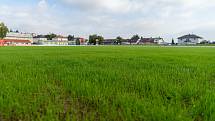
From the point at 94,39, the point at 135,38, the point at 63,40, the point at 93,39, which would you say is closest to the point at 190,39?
the point at 135,38

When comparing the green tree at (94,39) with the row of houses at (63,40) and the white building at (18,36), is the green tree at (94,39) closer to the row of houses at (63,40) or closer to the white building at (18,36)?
the row of houses at (63,40)

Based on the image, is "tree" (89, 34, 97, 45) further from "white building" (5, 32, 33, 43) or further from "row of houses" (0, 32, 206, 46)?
"white building" (5, 32, 33, 43)

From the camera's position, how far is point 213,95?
5984 millimetres

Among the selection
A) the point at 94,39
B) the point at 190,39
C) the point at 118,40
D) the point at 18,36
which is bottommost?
the point at 118,40

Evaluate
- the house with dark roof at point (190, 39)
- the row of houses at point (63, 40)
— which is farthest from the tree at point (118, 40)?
the house with dark roof at point (190, 39)

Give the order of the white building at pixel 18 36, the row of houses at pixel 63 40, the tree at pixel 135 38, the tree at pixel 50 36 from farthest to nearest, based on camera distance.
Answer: the tree at pixel 135 38 < the tree at pixel 50 36 < the white building at pixel 18 36 < the row of houses at pixel 63 40

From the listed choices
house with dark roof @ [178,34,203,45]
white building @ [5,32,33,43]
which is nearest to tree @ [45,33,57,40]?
white building @ [5,32,33,43]

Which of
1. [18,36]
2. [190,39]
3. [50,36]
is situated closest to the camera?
[18,36]

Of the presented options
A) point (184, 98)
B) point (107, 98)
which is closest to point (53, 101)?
point (107, 98)

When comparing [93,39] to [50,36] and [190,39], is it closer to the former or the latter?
[50,36]

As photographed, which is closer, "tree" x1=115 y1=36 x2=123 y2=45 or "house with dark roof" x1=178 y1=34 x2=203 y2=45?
"tree" x1=115 y1=36 x2=123 y2=45

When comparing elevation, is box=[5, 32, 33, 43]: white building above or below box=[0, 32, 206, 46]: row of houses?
above

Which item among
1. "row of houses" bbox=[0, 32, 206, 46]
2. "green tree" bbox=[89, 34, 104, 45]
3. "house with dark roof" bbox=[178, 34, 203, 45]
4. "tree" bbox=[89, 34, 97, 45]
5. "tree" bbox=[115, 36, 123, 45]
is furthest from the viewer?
"house with dark roof" bbox=[178, 34, 203, 45]

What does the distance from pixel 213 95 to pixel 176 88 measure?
3.31 ft
